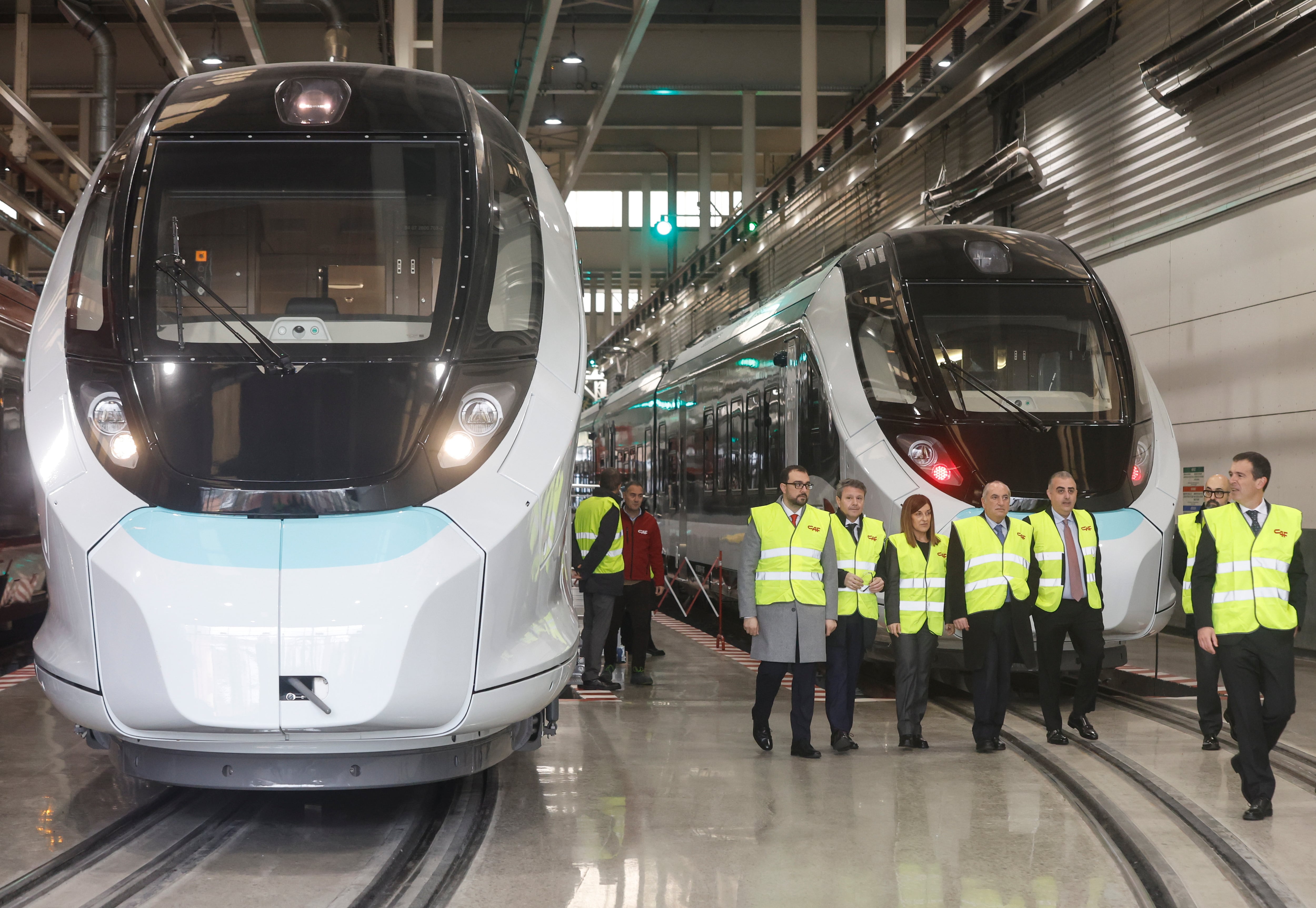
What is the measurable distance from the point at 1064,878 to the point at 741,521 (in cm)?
831

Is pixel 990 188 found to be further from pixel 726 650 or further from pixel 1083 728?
pixel 1083 728

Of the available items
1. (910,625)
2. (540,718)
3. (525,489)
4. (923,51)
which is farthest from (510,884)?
(923,51)

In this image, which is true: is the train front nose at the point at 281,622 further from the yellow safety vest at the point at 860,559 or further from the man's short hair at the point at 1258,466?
the man's short hair at the point at 1258,466

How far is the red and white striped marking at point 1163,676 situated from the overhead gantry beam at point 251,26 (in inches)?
432

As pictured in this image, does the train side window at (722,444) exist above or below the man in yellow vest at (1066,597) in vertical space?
above

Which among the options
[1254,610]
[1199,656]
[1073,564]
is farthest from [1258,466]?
[1073,564]

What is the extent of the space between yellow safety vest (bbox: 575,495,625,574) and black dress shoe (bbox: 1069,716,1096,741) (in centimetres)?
358

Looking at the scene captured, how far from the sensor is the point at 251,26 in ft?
51.6

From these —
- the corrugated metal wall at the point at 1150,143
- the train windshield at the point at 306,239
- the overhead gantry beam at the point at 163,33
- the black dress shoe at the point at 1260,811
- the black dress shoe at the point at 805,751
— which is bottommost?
the black dress shoe at the point at 805,751

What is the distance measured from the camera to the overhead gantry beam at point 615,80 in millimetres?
15945

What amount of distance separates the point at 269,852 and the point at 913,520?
4442mm

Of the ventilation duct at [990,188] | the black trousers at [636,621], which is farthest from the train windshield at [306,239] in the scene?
the ventilation duct at [990,188]

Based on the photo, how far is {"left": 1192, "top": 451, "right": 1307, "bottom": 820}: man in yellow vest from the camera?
6398mm

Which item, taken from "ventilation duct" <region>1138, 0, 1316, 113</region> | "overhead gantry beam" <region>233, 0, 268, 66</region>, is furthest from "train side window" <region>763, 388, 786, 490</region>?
"overhead gantry beam" <region>233, 0, 268, 66</region>
